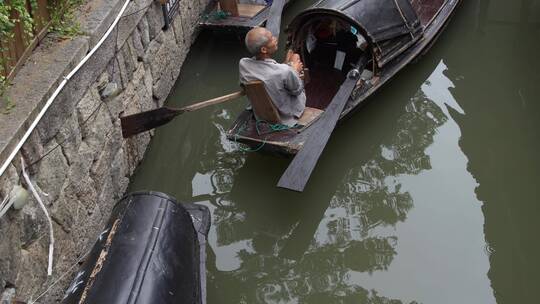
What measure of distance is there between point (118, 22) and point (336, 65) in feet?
9.30

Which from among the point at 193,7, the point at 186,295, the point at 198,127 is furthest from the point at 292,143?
the point at 193,7

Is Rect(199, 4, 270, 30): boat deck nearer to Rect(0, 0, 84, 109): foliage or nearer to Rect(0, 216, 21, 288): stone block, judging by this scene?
Rect(0, 0, 84, 109): foliage

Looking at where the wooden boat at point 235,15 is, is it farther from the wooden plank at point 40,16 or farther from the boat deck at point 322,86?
the wooden plank at point 40,16

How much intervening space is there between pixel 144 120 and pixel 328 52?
275 cm

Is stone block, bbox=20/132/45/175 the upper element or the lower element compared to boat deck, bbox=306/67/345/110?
upper

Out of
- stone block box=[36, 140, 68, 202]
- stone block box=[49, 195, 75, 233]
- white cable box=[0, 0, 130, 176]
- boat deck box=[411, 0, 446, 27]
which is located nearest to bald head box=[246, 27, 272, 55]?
white cable box=[0, 0, 130, 176]

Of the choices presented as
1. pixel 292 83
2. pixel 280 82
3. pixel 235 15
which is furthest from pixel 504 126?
pixel 235 15

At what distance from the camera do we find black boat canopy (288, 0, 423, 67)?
5934mm

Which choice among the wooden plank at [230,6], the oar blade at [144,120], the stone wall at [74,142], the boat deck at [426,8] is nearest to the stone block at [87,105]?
the stone wall at [74,142]

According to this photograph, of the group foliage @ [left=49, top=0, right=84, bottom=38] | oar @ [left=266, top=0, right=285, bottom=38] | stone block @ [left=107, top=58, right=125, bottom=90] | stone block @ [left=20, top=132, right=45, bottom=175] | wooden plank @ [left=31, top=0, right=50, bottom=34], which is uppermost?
wooden plank @ [left=31, top=0, right=50, bottom=34]

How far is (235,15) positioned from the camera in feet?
25.2

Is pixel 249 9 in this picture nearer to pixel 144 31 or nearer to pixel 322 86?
pixel 322 86

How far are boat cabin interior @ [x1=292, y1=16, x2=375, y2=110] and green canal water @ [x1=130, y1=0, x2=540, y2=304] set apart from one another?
1.68 ft

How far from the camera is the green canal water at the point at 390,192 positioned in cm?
464
